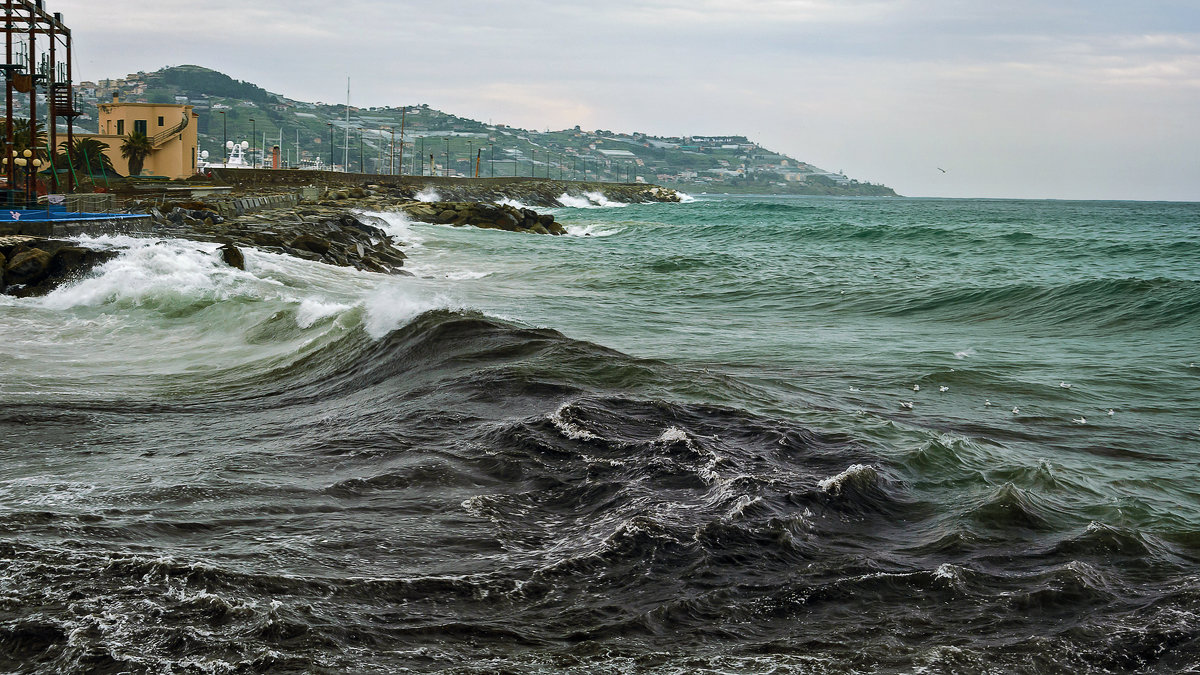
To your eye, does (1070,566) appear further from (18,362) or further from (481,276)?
(481,276)

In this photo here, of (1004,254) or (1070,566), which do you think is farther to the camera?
(1004,254)

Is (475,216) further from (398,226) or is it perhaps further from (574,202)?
(574,202)

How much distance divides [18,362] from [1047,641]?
30.6 ft

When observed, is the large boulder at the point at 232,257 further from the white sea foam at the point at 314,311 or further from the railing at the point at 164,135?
the railing at the point at 164,135

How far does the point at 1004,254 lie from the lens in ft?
101

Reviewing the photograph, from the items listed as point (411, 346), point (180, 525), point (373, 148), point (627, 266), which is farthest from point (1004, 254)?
point (373, 148)

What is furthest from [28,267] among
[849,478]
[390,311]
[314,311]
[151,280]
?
[849,478]

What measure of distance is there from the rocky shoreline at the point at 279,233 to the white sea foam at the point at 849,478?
12171 millimetres

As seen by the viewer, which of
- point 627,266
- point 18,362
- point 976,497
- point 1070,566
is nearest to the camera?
point 1070,566

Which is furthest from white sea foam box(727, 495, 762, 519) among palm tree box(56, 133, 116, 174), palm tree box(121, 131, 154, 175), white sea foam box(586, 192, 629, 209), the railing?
white sea foam box(586, 192, 629, 209)

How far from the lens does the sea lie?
12.9ft

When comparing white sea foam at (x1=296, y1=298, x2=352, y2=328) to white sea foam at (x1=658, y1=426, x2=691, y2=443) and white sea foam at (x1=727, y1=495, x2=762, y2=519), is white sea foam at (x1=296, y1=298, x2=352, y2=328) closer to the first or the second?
white sea foam at (x1=658, y1=426, x2=691, y2=443)

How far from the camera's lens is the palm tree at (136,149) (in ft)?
152

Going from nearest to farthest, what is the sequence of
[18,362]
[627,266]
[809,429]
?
1. [809,429]
2. [18,362]
3. [627,266]
